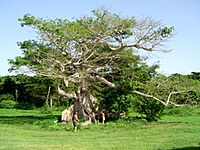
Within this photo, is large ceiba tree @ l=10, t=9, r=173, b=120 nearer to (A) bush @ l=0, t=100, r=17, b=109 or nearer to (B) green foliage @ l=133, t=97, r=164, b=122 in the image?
(B) green foliage @ l=133, t=97, r=164, b=122

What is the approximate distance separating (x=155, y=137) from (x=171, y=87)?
9053mm

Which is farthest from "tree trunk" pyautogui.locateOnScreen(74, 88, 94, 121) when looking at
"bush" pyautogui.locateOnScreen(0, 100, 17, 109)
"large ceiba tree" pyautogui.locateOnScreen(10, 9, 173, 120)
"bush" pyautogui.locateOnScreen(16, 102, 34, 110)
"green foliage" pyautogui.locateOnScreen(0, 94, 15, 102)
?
"green foliage" pyautogui.locateOnScreen(0, 94, 15, 102)

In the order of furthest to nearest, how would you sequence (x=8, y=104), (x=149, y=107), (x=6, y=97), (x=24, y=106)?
(x=6, y=97), (x=24, y=106), (x=8, y=104), (x=149, y=107)

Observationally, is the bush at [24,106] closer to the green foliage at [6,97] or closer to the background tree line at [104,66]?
the green foliage at [6,97]

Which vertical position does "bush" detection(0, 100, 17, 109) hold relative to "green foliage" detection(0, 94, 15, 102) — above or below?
below

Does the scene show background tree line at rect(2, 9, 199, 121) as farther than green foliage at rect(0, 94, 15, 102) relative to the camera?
No

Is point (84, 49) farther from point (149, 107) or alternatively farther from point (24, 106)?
point (24, 106)

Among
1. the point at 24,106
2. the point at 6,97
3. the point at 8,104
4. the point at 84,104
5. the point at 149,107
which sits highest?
the point at 6,97

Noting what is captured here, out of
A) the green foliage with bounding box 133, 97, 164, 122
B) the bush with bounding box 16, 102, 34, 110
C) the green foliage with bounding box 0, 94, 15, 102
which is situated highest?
the green foliage with bounding box 0, 94, 15, 102

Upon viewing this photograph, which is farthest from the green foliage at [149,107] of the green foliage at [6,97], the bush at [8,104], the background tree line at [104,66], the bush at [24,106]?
the green foliage at [6,97]

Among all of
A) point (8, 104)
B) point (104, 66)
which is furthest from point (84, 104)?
point (8, 104)

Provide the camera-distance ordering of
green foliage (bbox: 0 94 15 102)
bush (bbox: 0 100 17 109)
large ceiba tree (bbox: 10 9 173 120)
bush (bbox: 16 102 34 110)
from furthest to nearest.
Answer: green foliage (bbox: 0 94 15 102) → bush (bbox: 16 102 34 110) → bush (bbox: 0 100 17 109) → large ceiba tree (bbox: 10 9 173 120)

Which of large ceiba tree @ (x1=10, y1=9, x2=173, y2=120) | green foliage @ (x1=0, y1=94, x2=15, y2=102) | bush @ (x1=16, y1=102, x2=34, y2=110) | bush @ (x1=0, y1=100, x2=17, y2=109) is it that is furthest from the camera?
green foliage @ (x1=0, y1=94, x2=15, y2=102)

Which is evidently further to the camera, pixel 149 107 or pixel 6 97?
pixel 6 97
